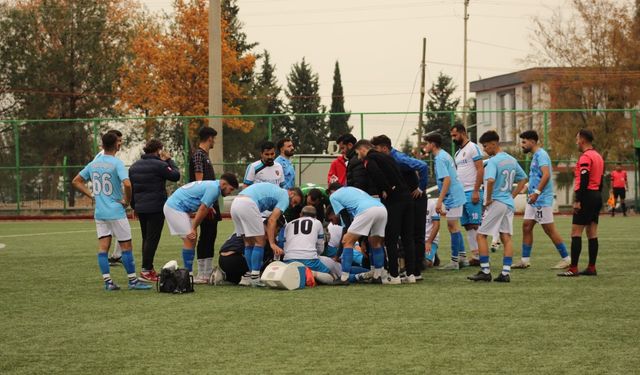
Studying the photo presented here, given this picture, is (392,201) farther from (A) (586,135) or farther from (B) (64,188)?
(B) (64,188)

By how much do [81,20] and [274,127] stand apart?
20.8 metres

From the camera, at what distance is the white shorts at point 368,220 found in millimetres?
11791

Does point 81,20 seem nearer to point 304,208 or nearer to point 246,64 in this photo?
point 246,64

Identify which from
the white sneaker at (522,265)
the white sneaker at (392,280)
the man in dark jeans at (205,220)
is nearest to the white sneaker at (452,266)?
the white sneaker at (522,265)

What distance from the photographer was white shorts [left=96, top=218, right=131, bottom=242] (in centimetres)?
1188

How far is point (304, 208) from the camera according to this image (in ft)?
41.0

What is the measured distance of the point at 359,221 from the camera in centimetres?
1182

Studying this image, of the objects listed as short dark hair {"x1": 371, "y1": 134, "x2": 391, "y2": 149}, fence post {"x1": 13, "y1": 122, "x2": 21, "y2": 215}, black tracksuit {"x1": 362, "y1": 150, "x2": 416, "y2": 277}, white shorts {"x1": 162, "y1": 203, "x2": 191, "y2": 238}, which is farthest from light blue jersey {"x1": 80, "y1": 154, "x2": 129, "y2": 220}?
fence post {"x1": 13, "y1": 122, "x2": 21, "y2": 215}

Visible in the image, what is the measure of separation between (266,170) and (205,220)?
119cm

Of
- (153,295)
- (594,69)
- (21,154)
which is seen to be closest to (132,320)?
(153,295)

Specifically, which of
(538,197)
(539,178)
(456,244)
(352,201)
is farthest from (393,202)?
(539,178)

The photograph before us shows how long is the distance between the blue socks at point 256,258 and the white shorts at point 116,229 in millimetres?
1584

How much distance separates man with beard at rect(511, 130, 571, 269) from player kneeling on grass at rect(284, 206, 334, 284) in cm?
340

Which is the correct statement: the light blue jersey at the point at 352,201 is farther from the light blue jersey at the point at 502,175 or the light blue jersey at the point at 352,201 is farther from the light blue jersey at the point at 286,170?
the light blue jersey at the point at 286,170
